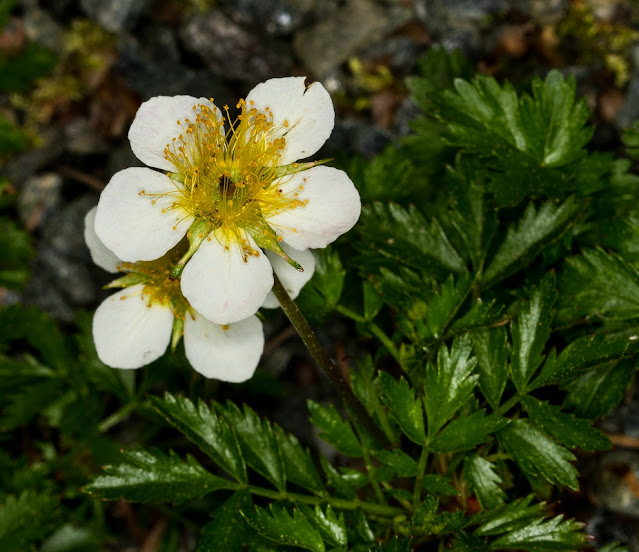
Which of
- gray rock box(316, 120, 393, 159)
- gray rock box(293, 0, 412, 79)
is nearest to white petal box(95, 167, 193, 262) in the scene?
gray rock box(316, 120, 393, 159)

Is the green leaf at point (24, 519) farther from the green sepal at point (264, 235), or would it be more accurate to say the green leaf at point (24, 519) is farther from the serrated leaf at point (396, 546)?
the green sepal at point (264, 235)

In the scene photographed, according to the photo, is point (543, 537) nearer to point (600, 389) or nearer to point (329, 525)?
point (600, 389)

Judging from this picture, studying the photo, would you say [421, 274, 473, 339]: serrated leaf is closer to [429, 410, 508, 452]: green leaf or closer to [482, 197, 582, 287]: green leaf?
[482, 197, 582, 287]: green leaf

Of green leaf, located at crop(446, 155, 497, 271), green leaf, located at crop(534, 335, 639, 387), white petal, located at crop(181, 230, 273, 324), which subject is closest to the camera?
white petal, located at crop(181, 230, 273, 324)

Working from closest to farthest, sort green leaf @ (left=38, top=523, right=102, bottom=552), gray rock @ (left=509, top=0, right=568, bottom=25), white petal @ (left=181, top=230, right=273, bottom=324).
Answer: white petal @ (left=181, top=230, right=273, bottom=324) → green leaf @ (left=38, top=523, right=102, bottom=552) → gray rock @ (left=509, top=0, right=568, bottom=25)

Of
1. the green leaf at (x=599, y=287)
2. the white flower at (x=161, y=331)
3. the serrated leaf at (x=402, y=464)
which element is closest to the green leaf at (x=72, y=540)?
the white flower at (x=161, y=331)

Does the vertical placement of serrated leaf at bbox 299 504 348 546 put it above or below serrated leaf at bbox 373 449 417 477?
below

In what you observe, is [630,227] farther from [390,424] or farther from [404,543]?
[404,543]
